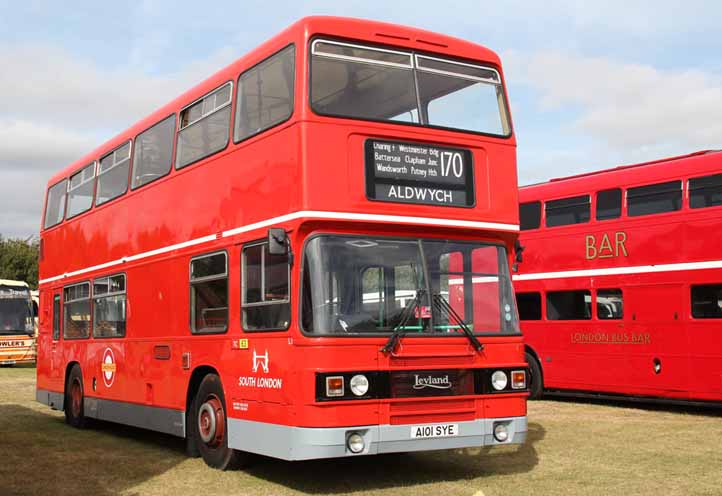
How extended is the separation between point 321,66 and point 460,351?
3067mm

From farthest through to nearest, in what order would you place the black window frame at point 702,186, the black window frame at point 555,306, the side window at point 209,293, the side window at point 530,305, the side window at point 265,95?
1. the side window at point 530,305
2. the black window frame at point 555,306
3. the black window frame at point 702,186
4. the side window at point 209,293
5. the side window at point 265,95

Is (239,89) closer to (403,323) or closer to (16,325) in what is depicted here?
(403,323)

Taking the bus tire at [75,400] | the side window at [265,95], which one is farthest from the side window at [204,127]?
the bus tire at [75,400]

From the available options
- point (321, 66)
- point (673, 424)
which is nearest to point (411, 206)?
point (321, 66)

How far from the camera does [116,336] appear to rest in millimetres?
14195

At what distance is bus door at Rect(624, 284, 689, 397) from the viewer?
53.4 ft

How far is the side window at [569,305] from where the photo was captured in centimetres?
1816

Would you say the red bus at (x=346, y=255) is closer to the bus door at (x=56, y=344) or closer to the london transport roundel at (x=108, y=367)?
the london transport roundel at (x=108, y=367)

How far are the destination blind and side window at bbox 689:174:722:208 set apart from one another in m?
7.32

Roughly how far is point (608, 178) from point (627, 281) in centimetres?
193

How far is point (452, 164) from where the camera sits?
9.91 m

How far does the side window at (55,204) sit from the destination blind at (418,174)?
30.7 feet

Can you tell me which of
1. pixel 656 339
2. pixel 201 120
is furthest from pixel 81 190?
pixel 656 339

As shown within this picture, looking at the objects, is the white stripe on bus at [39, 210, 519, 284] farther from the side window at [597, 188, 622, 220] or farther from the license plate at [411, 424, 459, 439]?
the side window at [597, 188, 622, 220]
